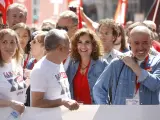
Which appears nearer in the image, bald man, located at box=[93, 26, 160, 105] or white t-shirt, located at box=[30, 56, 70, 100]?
white t-shirt, located at box=[30, 56, 70, 100]

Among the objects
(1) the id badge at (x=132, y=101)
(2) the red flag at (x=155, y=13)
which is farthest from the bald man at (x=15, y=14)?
(2) the red flag at (x=155, y=13)

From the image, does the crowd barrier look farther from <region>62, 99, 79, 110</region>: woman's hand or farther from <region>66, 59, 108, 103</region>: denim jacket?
<region>66, 59, 108, 103</region>: denim jacket

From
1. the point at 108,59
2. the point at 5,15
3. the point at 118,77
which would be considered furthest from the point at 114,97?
the point at 5,15

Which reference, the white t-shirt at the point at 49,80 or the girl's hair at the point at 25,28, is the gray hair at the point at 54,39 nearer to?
the white t-shirt at the point at 49,80

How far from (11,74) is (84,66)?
46.5 inches

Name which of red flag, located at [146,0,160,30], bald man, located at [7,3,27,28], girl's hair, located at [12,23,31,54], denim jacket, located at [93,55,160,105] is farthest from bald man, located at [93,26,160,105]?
red flag, located at [146,0,160,30]

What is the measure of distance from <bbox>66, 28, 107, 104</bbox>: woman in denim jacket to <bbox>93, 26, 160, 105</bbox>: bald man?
2.23 ft

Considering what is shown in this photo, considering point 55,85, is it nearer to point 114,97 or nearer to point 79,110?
point 79,110

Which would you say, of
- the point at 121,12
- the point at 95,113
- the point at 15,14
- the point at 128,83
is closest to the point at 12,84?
the point at 95,113

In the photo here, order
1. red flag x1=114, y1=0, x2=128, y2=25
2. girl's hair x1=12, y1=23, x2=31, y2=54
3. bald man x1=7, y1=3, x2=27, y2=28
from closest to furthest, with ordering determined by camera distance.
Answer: girl's hair x1=12, y1=23, x2=31, y2=54 < bald man x1=7, y1=3, x2=27, y2=28 < red flag x1=114, y1=0, x2=128, y2=25

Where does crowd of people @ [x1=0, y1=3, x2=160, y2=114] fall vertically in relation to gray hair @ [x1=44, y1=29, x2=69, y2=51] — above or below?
below

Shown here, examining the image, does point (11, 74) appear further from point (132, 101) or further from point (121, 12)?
point (121, 12)

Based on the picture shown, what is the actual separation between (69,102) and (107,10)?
62.8 metres

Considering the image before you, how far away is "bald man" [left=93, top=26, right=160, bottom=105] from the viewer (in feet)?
18.9
